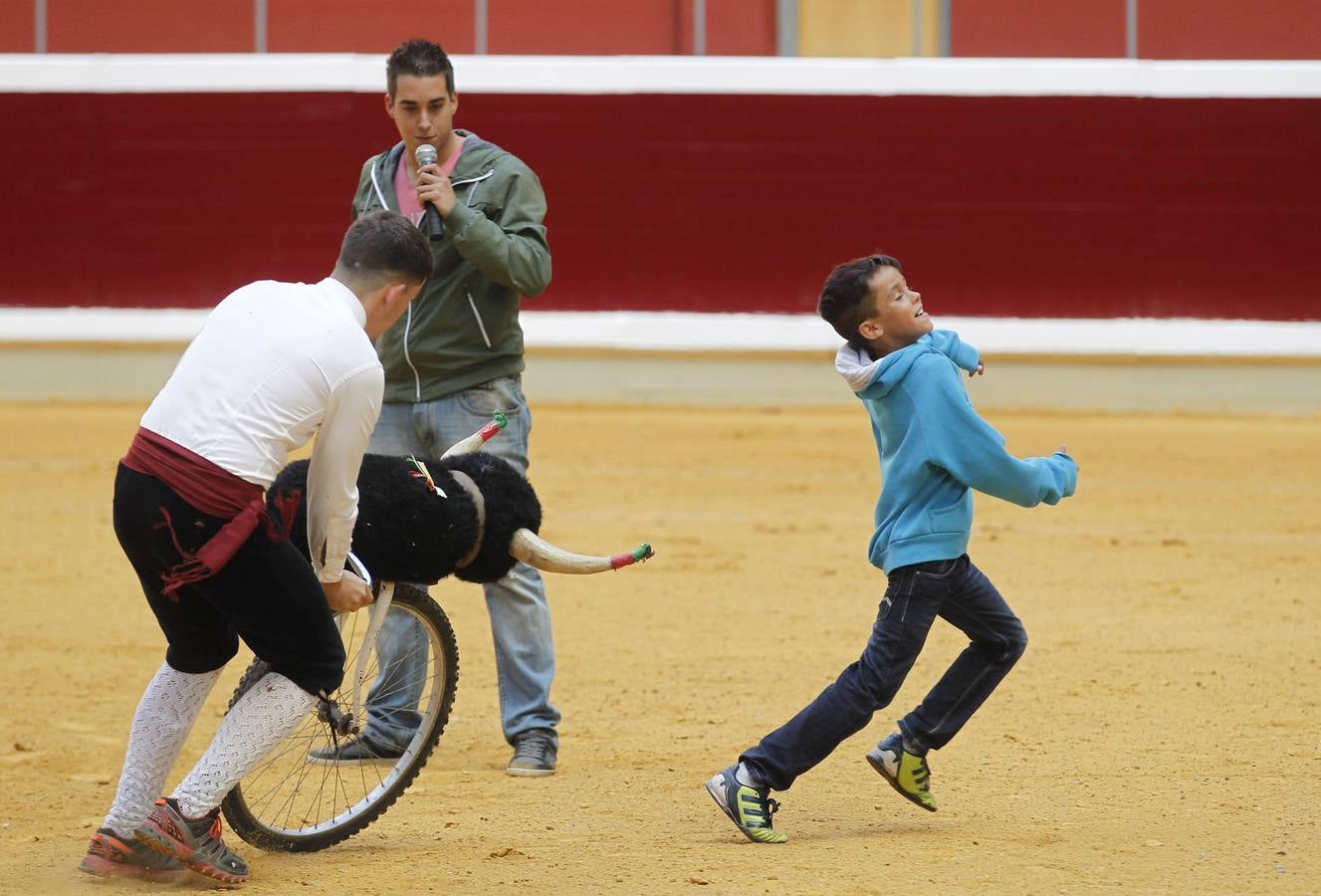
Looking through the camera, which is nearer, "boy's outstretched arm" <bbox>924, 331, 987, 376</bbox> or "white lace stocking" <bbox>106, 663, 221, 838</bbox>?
"white lace stocking" <bbox>106, 663, 221, 838</bbox>

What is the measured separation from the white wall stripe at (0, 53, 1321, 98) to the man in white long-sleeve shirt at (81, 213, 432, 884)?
34.9 ft

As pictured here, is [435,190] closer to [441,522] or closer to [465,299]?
[465,299]

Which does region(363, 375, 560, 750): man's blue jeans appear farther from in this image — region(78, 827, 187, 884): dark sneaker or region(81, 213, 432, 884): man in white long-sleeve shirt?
region(78, 827, 187, 884): dark sneaker

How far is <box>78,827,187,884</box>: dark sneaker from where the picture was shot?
384cm

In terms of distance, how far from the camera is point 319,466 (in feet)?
12.1

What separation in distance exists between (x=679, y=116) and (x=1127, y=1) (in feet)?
12.9

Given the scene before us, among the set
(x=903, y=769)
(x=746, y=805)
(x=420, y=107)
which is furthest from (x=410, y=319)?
(x=903, y=769)

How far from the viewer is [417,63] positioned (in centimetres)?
480

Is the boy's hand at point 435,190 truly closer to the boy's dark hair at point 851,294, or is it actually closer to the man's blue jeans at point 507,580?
the man's blue jeans at point 507,580

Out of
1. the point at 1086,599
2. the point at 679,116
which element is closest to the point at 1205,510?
the point at 1086,599

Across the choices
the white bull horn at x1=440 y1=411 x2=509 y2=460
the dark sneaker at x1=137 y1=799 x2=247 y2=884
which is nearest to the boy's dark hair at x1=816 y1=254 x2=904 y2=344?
the white bull horn at x1=440 y1=411 x2=509 y2=460

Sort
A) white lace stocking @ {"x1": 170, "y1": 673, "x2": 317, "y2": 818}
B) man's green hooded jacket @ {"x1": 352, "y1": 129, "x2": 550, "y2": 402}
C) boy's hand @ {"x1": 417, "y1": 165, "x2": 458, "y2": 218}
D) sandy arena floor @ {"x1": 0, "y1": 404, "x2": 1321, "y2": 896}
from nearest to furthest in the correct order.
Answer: white lace stocking @ {"x1": 170, "y1": 673, "x2": 317, "y2": 818} < sandy arena floor @ {"x1": 0, "y1": 404, "x2": 1321, "y2": 896} < boy's hand @ {"x1": 417, "y1": 165, "x2": 458, "y2": 218} < man's green hooded jacket @ {"x1": 352, "y1": 129, "x2": 550, "y2": 402}

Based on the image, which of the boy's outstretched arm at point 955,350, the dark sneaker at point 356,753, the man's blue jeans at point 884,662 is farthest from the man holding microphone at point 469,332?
the boy's outstretched arm at point 955,350

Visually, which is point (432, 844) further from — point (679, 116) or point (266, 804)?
point (679, 116)
